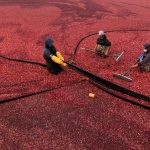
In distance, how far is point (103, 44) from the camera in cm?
1144

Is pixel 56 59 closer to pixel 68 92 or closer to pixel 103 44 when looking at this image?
pixel 68 92

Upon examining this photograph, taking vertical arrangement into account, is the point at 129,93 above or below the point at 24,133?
above

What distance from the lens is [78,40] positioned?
13781mm

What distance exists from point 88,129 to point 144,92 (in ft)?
9.21

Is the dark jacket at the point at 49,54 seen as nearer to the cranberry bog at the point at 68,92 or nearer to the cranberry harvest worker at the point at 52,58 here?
the cranberry harvest worker at the point at 52,58

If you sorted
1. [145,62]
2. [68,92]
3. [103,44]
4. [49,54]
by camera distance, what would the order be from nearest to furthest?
1. [68,92]
2. [49,54]
3. [145,62]
4. [103,44]

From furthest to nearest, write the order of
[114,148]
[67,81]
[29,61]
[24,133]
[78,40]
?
[78,40] < [29,61] < [67,81] < [24,133] < [114,148]

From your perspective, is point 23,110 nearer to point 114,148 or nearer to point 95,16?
point 114,148

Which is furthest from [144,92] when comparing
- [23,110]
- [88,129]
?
[23,110]

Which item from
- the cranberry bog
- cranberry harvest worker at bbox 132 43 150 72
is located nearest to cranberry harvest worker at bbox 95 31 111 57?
the cranberry bog

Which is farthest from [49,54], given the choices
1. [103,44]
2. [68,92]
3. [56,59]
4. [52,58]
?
[103,44]

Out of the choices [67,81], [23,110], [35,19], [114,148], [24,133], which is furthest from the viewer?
[35,19]

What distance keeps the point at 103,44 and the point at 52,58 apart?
2737 mm

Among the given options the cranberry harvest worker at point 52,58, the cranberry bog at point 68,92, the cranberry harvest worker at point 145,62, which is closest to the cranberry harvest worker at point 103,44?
the cranberry bog at point 68,92
